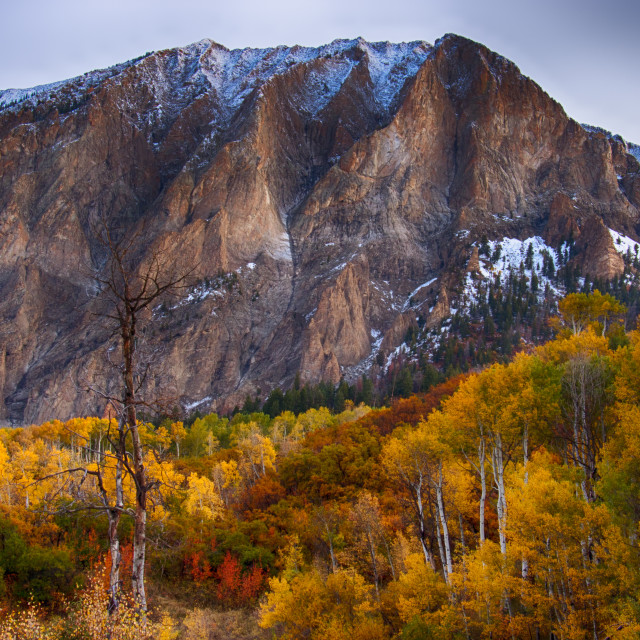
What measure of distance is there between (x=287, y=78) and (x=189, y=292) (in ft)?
325

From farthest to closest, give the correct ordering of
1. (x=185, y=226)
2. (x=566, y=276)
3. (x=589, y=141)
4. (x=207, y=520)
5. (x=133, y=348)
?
(x=589, y=141)
(x=185, y=226)
(x=566, y=276)
(x=207, y=520)
(x=133, y=348)

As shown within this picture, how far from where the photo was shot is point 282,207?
552ft

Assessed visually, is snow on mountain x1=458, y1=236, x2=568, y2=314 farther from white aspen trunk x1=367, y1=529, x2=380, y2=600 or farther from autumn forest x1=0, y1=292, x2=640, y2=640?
white aspen trunk x1=367, y1=529, x2=380, y2=600

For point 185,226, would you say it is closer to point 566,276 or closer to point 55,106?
point 55,106

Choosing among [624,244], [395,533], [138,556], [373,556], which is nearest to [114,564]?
[138,556]

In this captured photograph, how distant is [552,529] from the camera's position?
20250 mm

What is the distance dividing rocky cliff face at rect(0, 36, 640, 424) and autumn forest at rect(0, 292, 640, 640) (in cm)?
7605

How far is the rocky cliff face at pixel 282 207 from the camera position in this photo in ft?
423

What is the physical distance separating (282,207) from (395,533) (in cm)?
14387

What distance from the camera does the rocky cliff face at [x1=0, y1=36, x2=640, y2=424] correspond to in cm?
12900

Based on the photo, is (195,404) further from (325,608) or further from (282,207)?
(325,608)

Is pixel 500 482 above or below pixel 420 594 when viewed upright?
above

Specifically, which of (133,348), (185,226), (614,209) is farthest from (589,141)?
(133,348)

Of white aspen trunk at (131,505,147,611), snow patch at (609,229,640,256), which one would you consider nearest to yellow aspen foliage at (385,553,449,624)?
white aspen trunk at (131,505,147,611)
